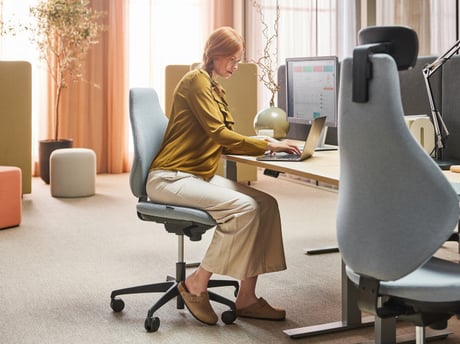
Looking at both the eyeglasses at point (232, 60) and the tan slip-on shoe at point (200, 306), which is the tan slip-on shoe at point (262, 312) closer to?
the tan slip-on shoe at point (200, 306)

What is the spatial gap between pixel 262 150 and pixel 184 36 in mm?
4801

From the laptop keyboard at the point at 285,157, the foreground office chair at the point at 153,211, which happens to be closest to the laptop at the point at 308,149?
the laptop keyboard at the point at 285,157

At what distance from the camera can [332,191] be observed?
20.1 ft

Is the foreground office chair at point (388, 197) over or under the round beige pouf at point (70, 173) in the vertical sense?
over

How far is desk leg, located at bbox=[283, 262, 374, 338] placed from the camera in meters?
2.65

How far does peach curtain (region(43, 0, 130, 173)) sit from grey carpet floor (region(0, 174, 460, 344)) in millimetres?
1729

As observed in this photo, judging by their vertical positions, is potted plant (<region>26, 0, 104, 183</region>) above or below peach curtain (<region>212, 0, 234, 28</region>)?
below

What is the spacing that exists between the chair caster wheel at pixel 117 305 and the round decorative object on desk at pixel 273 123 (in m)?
1.04

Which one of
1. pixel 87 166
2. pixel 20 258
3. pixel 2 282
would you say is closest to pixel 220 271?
pixel 2 282

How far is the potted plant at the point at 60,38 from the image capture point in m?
6.37

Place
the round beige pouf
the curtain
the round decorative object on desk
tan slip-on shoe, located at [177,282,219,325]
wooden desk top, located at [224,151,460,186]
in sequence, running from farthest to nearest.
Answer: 1. the curtain
2. the round beige pouf
3. the round decorative object on desk
4. tan slip-on shoe, located at [177,282,219,325]
5. wooden desk top, located at [224,151,460,186]

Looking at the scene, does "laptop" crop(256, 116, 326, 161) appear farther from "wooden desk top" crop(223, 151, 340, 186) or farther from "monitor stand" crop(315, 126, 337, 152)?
"monitor stand" crop(315, 126, 337, 152)

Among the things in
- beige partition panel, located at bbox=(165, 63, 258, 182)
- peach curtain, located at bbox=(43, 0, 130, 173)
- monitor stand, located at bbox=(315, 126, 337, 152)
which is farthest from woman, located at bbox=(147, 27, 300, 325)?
peach curtain, located at bbox=(43, 0, 130, 173)

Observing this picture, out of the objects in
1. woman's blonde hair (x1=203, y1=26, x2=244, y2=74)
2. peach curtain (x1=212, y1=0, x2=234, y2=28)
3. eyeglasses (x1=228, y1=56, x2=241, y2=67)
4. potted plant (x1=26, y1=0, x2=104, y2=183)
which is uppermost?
peach curtain (x1=212, y1=0, x2=234, y2=28)
